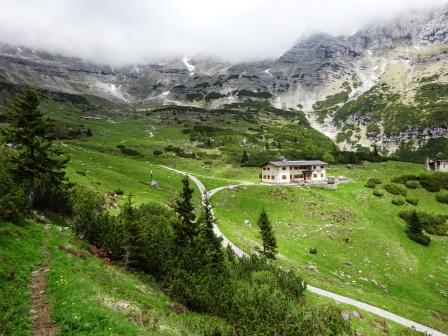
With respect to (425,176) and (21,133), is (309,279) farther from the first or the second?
(425,176)

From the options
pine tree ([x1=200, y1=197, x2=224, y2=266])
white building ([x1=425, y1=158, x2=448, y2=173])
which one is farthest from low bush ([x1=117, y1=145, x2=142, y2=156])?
pine tree ([x1=200, y1=197, x2=224, y2=266])

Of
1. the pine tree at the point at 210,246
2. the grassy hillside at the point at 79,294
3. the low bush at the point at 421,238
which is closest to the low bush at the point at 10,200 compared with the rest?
the grassy hillside at the point at 79,294

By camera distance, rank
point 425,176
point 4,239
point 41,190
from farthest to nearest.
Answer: point 425,176 → point 41,190 → point 4,239

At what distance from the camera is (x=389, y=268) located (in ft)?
211

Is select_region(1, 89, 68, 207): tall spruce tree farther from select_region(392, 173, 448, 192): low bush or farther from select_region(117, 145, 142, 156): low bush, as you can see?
select_region(117, 145, 142, 156): low bush

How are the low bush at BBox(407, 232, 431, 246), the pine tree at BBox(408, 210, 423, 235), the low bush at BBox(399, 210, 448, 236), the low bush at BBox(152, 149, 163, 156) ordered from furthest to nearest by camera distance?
the low bush at BBox(152, 149, 163, 156)
the low bush at BBox(399, 210, 448, 236)
the pine tree at BBox(408, 210, 423, 235)
the low bush at BBox(407, 232, 431, 246)

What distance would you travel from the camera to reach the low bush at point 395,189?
95312 mm

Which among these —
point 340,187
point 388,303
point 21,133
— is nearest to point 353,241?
point 388,303

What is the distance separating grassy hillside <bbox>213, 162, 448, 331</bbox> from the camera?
2160 inches

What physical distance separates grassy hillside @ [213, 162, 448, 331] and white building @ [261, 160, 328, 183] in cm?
1529

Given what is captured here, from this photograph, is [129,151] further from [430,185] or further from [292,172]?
[430,185]

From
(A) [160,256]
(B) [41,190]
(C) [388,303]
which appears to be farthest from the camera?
(C) [388,303]

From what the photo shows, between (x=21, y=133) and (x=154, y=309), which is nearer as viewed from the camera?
(x=154, y=309)

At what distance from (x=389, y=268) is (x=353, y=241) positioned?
8825mm
